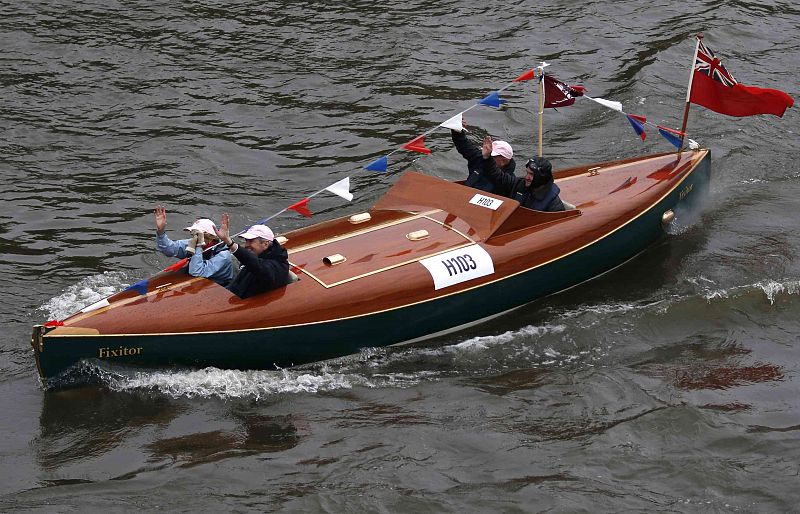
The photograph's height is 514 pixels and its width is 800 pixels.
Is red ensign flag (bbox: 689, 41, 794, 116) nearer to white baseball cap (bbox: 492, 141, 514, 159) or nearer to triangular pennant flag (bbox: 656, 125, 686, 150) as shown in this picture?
triangular pennant flag (bbox: 656, 125, 686, 150)

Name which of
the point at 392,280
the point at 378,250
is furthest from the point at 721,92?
the point at 392,280

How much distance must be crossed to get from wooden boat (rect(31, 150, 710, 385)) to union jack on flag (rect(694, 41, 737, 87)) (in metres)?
1.29

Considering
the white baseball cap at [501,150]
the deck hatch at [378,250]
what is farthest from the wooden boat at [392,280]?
the white baseball cap at [501,150]

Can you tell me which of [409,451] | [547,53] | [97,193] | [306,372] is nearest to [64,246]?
[97,193]

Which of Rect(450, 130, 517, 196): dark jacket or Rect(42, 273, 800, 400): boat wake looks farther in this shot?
Rect(450, 130, 517, 196): dark jacket

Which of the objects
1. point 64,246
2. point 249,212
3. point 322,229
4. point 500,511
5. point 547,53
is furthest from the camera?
point 547,53

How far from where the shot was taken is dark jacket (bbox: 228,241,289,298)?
10.1 meters

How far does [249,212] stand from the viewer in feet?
46.5

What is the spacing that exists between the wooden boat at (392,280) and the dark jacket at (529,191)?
19cm

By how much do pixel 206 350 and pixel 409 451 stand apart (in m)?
2.21

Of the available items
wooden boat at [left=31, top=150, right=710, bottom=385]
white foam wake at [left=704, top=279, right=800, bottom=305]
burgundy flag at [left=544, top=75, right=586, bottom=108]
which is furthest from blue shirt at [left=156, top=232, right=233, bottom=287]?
white foam wake at [left=704, top=279, right=800, bottom=305]

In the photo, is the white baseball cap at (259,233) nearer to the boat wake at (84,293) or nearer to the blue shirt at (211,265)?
the blue shirt at (211,265)

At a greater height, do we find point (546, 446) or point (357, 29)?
point (357, 29)

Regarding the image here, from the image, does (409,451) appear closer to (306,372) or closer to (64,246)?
(306,372)
